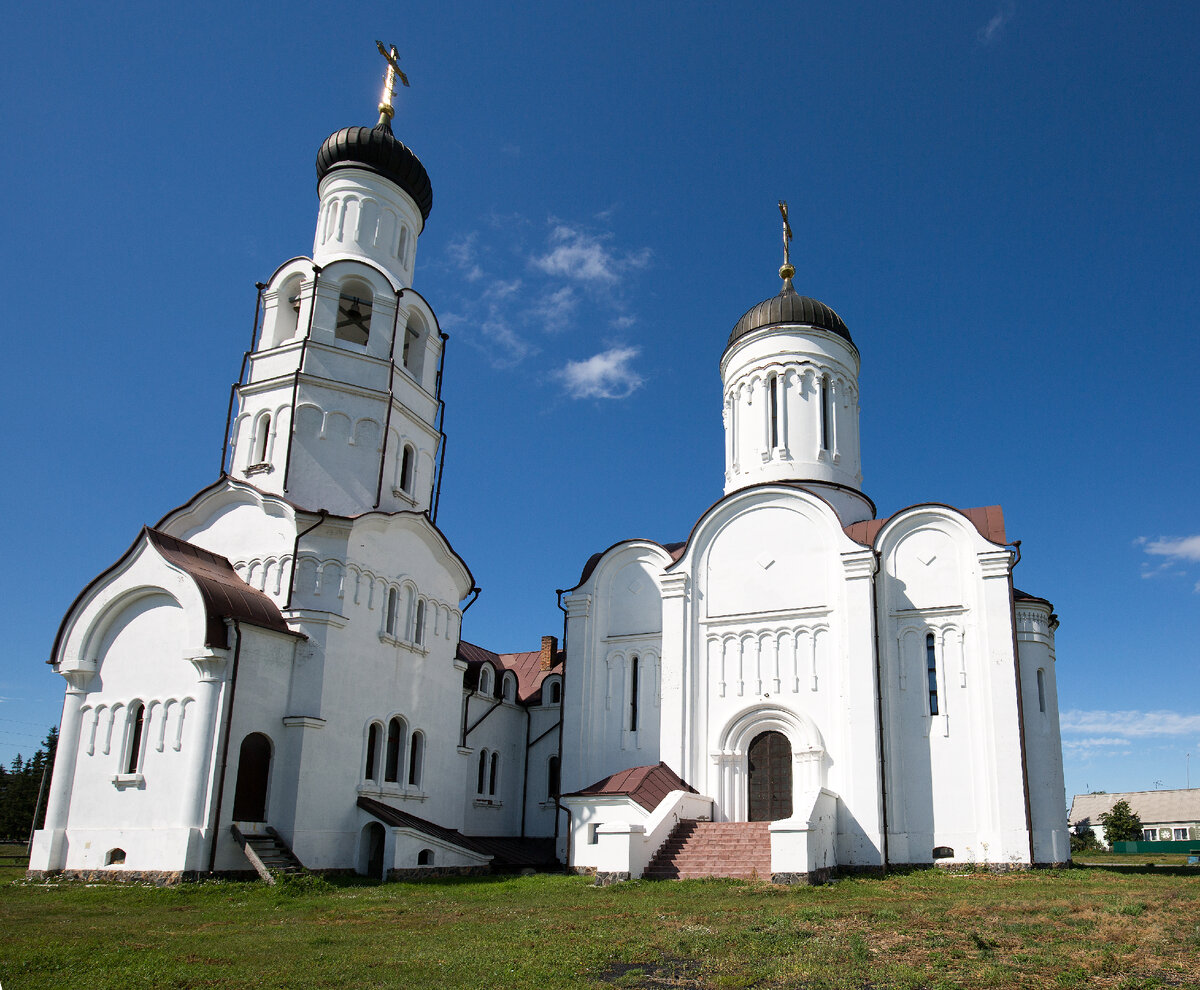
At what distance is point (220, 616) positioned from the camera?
1652cm

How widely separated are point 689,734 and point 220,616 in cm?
1059

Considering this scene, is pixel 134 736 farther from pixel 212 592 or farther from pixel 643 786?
pixel 643 786

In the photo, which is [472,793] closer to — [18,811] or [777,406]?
[777,406]

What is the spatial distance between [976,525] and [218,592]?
1588cm

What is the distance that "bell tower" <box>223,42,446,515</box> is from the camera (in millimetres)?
20578

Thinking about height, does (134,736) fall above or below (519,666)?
below

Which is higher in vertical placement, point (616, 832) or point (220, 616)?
point (220, 616)

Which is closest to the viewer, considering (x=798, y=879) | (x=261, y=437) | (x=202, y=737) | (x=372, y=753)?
(x=798, y=879)

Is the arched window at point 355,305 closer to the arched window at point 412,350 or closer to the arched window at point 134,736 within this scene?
the arched window at point 412,350

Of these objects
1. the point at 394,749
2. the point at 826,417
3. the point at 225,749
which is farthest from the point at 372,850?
the point at 826,417

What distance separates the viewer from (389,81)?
24156mm

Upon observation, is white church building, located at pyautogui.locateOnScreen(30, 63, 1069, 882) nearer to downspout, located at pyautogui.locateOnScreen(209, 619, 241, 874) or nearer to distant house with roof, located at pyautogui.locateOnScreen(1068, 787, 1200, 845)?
downspout, located at pyautogui.locateOnScreen(209, 619, 241, 874)

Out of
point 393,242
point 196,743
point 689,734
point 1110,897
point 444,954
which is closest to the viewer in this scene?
point 444,954

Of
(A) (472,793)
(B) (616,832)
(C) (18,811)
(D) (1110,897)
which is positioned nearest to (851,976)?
(D) (1110,897)
